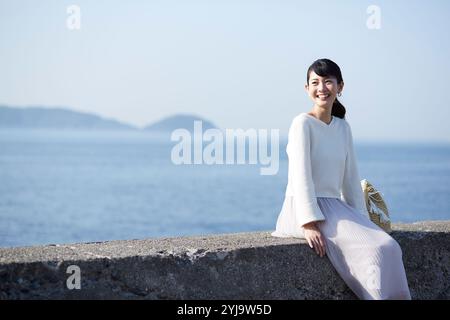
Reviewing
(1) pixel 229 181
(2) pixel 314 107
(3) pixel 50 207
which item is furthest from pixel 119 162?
(2) pixel 314 107

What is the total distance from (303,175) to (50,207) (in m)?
46.0

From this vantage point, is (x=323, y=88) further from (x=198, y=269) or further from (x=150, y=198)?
(x=150, y=198)

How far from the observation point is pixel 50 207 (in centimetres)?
4806

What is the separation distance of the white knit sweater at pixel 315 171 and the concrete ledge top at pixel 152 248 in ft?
0.45

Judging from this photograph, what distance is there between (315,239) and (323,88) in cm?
80

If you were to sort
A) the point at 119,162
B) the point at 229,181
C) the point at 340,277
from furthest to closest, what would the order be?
the point at 119,162, the point at 229,181, the point at 340,277

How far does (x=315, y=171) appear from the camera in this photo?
12.4 feet

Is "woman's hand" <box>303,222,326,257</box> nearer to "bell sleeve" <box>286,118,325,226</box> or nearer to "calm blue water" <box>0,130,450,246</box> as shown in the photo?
"bell sleeve" <box>286,118,325,226</box>

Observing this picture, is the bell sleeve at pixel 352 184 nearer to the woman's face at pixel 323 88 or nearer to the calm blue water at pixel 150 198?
the woman's face at pixel 323 88

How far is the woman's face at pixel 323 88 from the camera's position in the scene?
3807 mm

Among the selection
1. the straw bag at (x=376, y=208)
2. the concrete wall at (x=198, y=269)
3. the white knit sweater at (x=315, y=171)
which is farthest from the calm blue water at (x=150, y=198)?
the concrete wall at (x=198, y=269)

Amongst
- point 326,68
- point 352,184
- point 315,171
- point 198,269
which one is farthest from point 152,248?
point 326,68

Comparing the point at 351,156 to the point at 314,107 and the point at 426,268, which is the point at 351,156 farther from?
the point at 426,268
